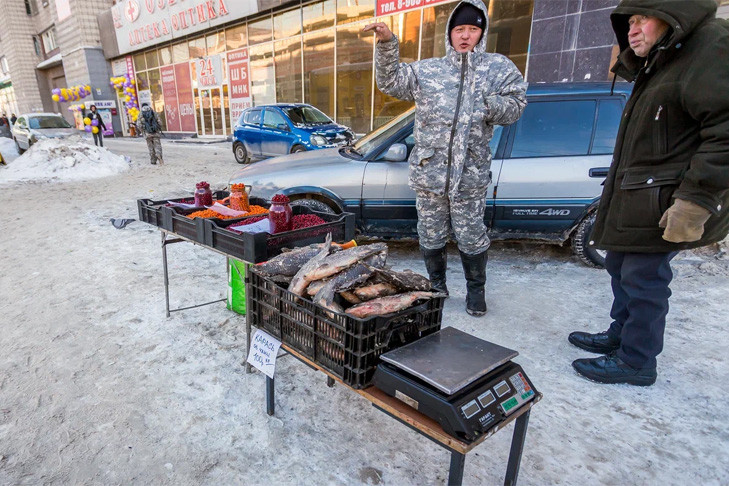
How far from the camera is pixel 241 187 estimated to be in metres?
3.08

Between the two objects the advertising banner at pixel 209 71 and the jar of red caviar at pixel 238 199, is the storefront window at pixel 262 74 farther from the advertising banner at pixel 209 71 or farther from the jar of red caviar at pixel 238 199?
the jar of red caviar at pixel 238 199

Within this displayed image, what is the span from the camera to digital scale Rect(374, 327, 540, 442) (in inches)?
55.0

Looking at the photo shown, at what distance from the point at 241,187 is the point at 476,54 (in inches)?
78.6

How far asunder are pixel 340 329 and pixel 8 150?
21.1 meters

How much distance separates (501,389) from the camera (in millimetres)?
1542

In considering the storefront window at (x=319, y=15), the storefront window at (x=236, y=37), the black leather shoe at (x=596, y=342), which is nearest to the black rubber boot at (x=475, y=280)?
the black leather shoe at (x=596, y=342)

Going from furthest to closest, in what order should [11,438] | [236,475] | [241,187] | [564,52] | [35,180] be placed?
[35,180] < [564,52] < [241,187] < [11,438] < [236,475]

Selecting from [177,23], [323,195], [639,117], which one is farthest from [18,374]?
[177,23]

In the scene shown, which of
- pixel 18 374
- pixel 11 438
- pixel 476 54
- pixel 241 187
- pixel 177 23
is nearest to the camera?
pixel 11 438

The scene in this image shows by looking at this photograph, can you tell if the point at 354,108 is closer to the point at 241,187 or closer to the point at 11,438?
the point at 241,187

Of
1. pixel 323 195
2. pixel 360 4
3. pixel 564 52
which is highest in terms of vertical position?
pixel 360 4

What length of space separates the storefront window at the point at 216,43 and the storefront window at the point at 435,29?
1178 centimetres

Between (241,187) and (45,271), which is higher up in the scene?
(241,187)

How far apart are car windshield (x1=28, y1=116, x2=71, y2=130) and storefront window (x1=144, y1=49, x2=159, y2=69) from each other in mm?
10859
